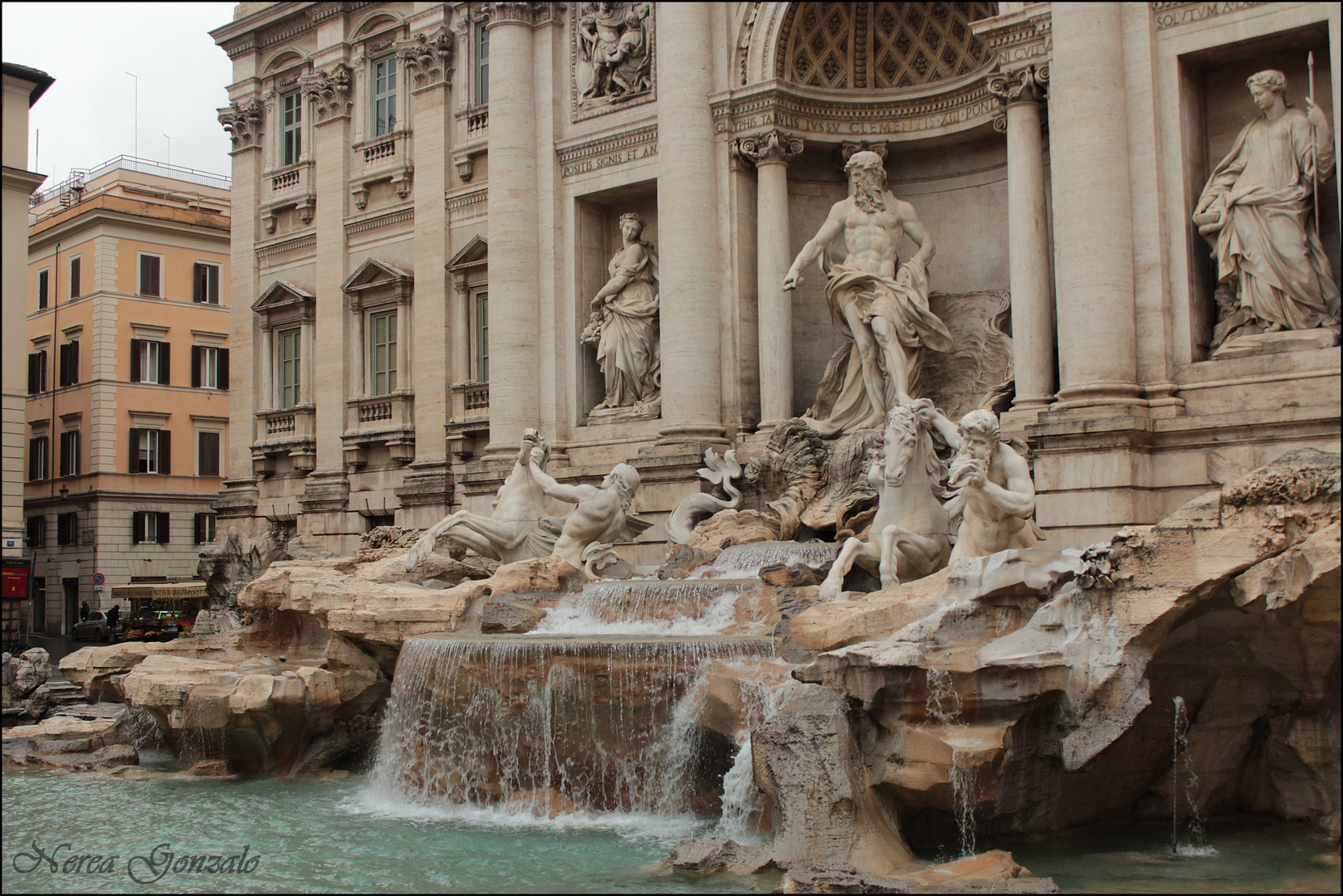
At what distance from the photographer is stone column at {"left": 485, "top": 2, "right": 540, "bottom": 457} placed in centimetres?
2158

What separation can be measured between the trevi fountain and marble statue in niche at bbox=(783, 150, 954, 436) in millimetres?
61

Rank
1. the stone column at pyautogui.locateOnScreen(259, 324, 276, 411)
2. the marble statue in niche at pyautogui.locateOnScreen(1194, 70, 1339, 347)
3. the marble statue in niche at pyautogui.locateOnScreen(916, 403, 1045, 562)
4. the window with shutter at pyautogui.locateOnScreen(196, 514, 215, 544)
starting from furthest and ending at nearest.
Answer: the window with shutter at pyautogui.locateOnScreen(196, 514, 215, 544) < the stone column at pyautogui.locateOnScreen(259, 324, 276, 411) < the marble statue in niche at pyautogui.locateOnScreen(1194, 70, 1339, 347) < the marble statue in niche at pyautogui.locateOnScreen(916, 403, 1045, 562)

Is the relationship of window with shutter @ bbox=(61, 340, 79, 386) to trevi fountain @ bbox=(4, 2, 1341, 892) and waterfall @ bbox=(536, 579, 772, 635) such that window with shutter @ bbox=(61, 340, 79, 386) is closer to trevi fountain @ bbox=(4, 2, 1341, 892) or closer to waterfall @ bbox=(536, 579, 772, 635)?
trevi fountain @ bbox=(4, 2, 1341, 892)

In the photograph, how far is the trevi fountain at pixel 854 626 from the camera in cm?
956

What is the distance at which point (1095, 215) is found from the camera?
49.7ft

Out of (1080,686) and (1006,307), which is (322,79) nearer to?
(1006,307)

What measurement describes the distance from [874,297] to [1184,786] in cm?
871

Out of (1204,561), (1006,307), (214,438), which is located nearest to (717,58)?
(1006,307)

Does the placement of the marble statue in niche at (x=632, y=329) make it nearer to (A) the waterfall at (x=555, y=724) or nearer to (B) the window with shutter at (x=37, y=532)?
(A) the waterfall at (x=555, y=724)

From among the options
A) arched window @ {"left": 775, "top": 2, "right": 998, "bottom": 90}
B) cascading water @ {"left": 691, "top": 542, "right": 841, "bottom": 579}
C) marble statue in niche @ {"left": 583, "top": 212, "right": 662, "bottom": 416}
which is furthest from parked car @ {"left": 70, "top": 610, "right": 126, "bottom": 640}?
arched window @ {"left": 775, "top": 2, "right": 998, "bottom": 90}

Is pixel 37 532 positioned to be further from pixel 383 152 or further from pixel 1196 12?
pixel 1196 12

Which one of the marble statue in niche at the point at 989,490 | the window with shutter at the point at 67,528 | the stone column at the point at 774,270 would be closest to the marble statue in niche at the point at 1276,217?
the marble statue in niche at the point at 989,490

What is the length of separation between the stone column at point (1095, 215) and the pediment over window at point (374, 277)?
42.8 ft

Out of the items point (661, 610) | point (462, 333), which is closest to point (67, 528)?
point (462, 333)
